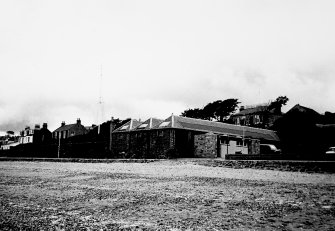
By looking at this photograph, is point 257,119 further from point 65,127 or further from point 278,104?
point 65,127

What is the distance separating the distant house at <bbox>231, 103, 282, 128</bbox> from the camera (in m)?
77.2

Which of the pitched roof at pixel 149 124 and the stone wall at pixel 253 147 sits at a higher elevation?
the pitched roof at pixel 149 124

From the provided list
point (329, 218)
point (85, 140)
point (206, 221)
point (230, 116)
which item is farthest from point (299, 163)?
point (230, 116)

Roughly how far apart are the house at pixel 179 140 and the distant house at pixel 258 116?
27786 millimetres

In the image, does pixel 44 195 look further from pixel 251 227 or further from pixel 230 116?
pixel 230 116

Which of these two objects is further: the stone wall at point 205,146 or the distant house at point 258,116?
the distant house at point 258,116

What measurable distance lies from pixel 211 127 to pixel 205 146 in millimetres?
8353

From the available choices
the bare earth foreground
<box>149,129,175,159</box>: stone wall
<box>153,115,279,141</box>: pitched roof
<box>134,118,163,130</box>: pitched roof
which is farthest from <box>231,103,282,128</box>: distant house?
the bare earth foreground

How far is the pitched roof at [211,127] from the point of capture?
46.0m

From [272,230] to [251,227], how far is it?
338 millimetres

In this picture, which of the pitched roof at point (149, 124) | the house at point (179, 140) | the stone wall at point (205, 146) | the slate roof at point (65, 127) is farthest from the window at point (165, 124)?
the slate roof at point (65, 127)

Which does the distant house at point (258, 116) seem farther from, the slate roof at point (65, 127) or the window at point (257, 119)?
the slate roof at point (65, 127)

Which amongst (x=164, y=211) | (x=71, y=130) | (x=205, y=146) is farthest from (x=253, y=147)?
(x=71, y=130)

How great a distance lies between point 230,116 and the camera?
88062 mm
